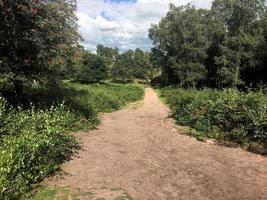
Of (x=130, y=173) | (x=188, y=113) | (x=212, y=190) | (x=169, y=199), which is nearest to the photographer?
(x=169, y=199)

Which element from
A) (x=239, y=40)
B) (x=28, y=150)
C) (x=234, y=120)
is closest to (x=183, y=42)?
(x=239, y=40)

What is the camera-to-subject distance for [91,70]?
49.7 m

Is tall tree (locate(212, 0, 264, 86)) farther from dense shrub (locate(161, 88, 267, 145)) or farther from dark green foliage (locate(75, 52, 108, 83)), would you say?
dense shrub (locate(161, 88, 267, 145))

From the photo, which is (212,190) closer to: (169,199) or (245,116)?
(169,199)

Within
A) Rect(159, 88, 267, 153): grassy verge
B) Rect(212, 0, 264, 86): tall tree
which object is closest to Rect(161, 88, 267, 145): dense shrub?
Rect(159, 88, 267, 153): grassy verge

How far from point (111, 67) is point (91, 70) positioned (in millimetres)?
19106

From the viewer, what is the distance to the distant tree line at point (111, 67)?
4925 cm

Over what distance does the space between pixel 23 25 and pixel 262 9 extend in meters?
37.6

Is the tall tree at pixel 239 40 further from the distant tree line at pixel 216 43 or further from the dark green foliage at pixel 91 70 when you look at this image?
the dark green foliage at pixel 91 70

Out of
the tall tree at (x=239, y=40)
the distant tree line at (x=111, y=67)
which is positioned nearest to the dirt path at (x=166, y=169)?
the distant tree line at (x=111, y=67)

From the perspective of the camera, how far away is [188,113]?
16.3 metres

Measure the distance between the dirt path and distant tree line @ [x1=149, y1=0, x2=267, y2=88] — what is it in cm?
2921

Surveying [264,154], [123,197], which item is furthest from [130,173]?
[264,154]

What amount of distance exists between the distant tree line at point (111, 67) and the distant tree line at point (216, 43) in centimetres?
981
